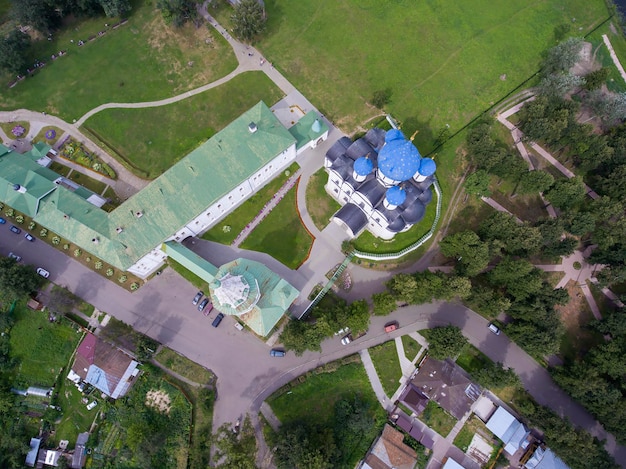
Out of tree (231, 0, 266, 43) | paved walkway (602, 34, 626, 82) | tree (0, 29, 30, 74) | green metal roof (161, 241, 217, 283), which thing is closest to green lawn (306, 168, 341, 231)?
green metal roof (161, 241, 217, 283)

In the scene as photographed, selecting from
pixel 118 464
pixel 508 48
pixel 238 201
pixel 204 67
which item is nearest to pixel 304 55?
pixel 204 67

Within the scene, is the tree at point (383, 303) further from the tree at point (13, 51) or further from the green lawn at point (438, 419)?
the tree at point (13, 51)

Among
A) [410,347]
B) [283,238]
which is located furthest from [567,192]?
[283,238]

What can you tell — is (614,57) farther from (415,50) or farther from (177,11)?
(177,11)

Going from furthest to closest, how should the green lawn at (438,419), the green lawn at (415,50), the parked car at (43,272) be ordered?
1. the green lawn at (415,50)
2. the parked car at (43,272)
3. the green lawn at (438,419)

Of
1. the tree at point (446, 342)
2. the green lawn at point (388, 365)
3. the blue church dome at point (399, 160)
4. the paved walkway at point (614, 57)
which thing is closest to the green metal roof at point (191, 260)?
the green lawn at point (388, 365)

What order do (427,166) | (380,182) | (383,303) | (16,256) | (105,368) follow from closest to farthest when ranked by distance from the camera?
(427,166), (380,182), (383,303), (105,368), (16,256)

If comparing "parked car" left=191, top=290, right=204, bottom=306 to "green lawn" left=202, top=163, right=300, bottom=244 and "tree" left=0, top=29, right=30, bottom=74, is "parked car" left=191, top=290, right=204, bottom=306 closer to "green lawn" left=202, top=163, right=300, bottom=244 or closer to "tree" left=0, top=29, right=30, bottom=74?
"green lawn" left=202, top=163, right=300, bottom=244
